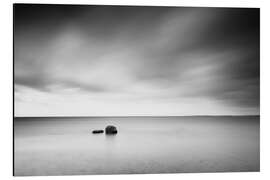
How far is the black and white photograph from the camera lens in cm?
337

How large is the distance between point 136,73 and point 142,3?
925 mm

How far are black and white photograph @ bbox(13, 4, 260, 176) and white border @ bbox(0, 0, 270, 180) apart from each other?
67 mm

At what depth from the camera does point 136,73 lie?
3.67 metres

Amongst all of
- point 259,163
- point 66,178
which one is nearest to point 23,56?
point 66,178

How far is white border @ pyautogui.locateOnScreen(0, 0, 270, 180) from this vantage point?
3.19 meters

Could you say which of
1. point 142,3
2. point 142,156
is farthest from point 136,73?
point 142,156

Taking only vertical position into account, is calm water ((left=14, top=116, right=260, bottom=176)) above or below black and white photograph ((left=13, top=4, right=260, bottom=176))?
below

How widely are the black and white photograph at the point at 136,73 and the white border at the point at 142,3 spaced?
67 mm

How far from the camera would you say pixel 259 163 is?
11.4ft

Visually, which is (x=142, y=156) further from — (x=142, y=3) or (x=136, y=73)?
(x=142, y=3)

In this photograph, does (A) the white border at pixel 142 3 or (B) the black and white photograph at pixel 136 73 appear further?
(B) the black and white photograph at pixel 136 73

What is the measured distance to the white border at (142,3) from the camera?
319 cm

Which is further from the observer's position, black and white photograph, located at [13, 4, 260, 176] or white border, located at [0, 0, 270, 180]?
black and white photograph, located at [13, 4, 260, 176]
